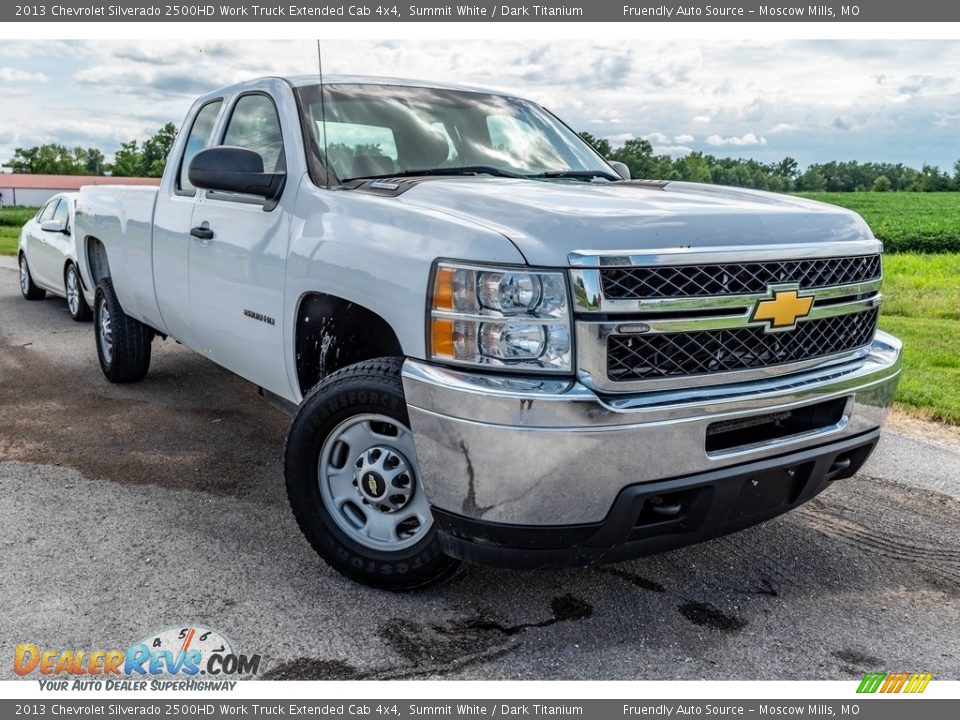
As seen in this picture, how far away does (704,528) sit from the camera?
3.08 metres

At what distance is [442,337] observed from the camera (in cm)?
296

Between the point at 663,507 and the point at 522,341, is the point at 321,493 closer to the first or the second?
the point at 522,341

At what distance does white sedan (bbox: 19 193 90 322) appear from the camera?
33.4ft

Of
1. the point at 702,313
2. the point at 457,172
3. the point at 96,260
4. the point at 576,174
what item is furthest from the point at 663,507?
the point at 96,260

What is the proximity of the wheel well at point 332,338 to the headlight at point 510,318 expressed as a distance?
0.84 meters

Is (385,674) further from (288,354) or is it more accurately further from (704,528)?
(288,354)

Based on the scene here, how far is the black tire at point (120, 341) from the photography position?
661cm

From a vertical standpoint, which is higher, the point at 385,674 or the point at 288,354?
the point at 288,354

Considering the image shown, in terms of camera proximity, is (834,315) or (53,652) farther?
(834,315)

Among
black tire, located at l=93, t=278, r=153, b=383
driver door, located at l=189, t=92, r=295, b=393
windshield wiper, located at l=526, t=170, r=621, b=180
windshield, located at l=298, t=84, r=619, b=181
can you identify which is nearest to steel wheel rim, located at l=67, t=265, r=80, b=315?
black tire, located at l=93, t=278, r=153, b=383

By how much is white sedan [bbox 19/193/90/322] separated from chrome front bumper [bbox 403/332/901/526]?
8049 mm

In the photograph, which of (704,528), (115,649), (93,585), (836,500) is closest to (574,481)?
(704,528)

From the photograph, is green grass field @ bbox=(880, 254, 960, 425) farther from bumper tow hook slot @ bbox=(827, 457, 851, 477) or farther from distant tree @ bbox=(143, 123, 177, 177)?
distant tree @ bbox=(143, 123, 177, 177)

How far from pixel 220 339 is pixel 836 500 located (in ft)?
10.8
